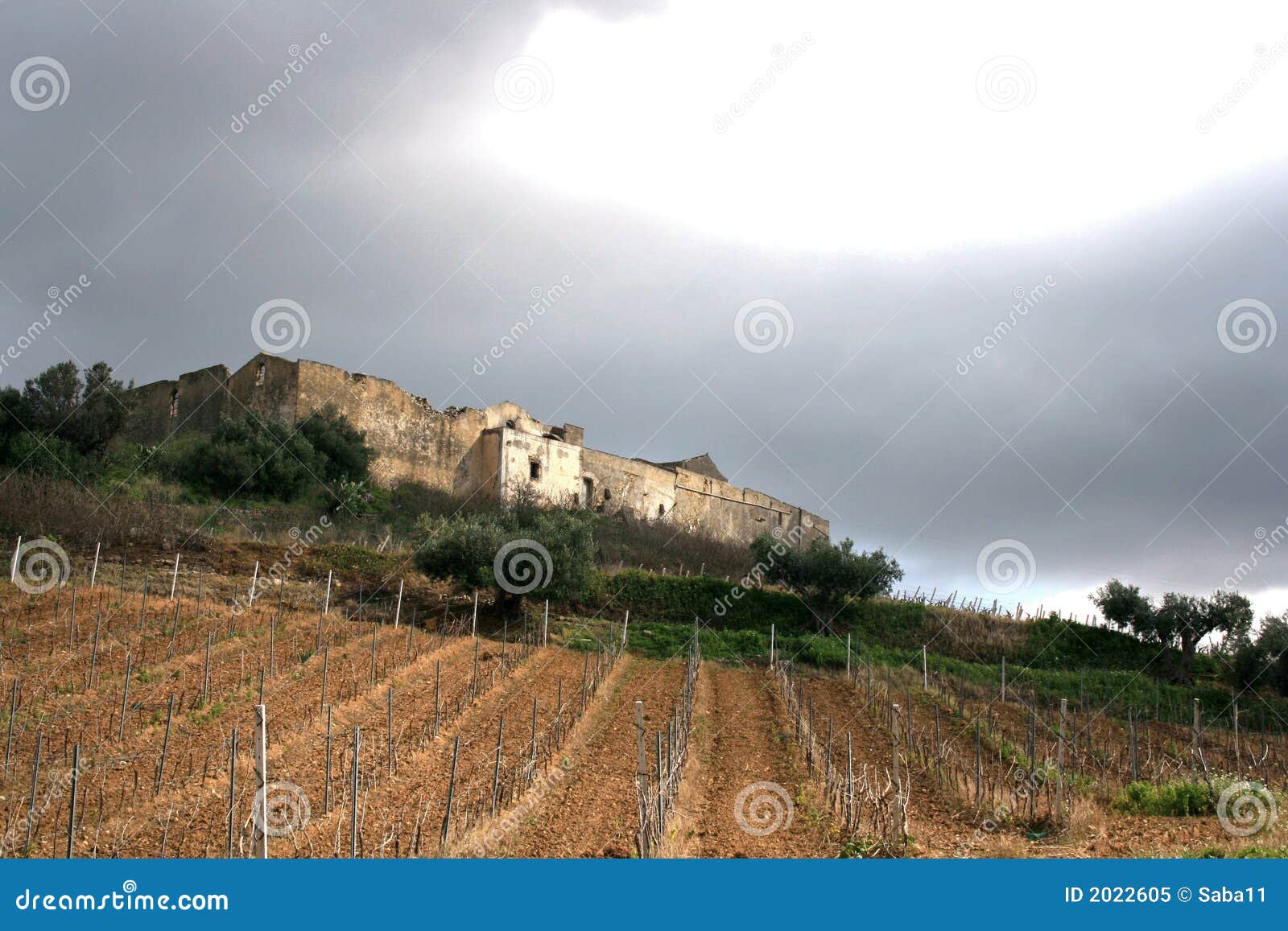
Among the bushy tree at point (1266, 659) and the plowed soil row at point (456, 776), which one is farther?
the bushy tree at point (1266, 659)

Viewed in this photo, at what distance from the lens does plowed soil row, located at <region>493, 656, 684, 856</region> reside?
9.10 metres

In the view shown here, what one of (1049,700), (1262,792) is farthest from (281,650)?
(1049,700)

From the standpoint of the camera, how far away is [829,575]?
29875mm

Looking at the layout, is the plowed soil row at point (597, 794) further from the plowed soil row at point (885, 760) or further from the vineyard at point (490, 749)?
the plowed soil row at point (885, 760)

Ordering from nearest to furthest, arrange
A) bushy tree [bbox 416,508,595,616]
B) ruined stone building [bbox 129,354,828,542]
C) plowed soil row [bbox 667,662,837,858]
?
1. plowed soil row [bbox 667,662,837,858]
2. bushy tree [bbox 416,508,595,616]
3. ruined stone building [bbox 129,354,828,542]

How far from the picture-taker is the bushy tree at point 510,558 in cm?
2430

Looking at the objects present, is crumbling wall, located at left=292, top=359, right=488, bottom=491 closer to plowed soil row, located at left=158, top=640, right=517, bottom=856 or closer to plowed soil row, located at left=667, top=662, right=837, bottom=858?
plowed soil row, located at left=158, top=640, right=517, bottom=856

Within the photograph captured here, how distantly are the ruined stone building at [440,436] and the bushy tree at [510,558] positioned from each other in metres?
9.15

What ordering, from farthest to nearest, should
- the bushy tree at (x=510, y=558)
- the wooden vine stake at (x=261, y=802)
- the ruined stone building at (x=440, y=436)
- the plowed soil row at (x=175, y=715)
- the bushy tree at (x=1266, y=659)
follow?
the ruined stone building at (x=440, y=436), the bushy tree at (x=1266, y=659), the bushy tree at (x=510, y=558), the plowed soil row at (x=175, y=715), the wooden vine stake at (x=261, y=802)

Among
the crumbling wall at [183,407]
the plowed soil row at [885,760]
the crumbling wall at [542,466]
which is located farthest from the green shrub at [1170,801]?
the crumbling wall at [183,407]

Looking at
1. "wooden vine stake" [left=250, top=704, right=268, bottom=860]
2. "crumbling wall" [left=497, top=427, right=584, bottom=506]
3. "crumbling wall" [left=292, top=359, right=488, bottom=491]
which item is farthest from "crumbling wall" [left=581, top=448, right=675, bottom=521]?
"wooden vine stake" [left=250, top=704, right=268, bottom=860]

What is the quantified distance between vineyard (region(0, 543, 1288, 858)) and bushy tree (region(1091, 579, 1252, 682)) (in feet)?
21.2

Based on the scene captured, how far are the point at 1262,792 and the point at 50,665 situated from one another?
15.9 m

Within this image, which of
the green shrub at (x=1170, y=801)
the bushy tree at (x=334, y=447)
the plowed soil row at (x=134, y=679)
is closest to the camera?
the plowed soil row at (x=134, y=679)
